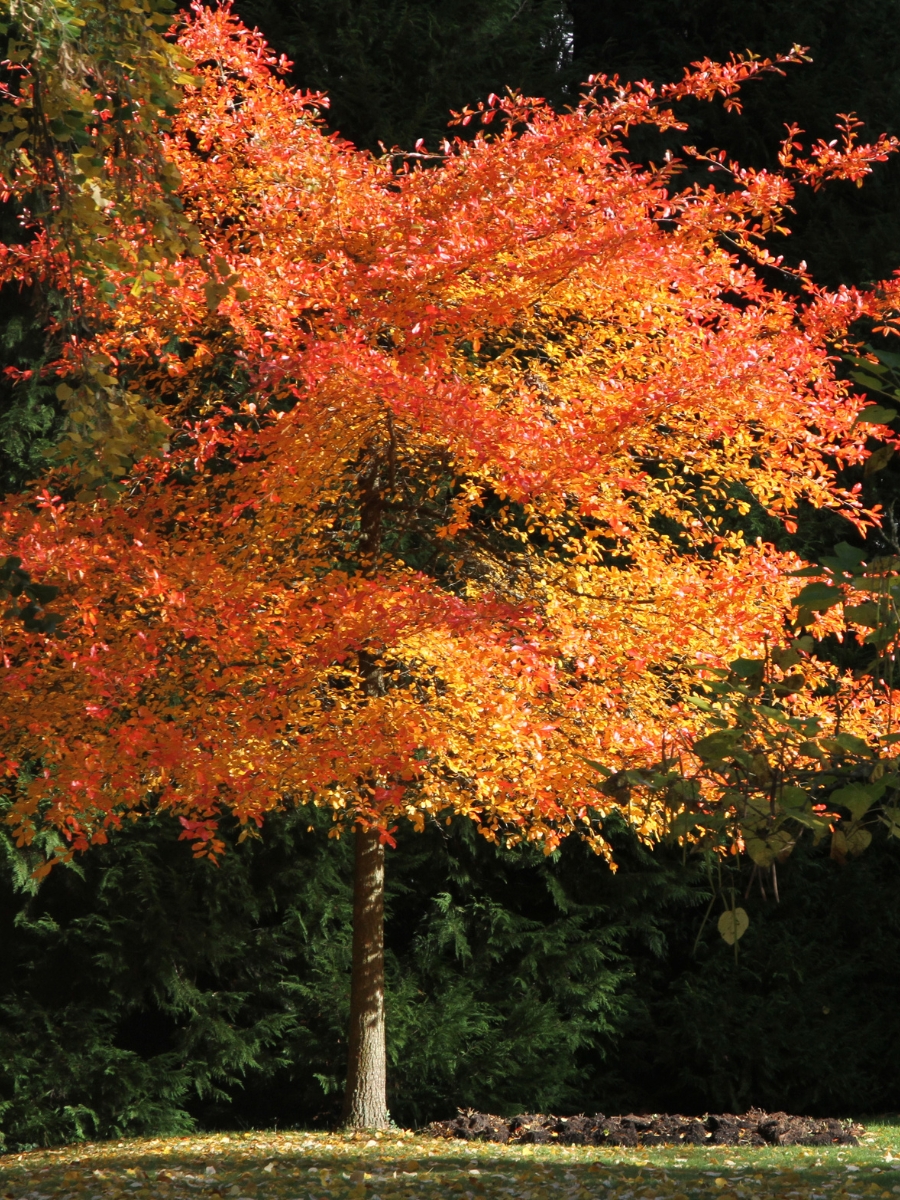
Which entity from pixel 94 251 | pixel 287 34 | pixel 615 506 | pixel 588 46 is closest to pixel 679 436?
pixel 615 506

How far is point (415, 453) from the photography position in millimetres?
6781

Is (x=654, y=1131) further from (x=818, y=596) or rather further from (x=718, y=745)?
(x=818, y=596)

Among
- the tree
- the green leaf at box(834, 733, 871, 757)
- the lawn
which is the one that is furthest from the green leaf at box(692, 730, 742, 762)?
the lawn

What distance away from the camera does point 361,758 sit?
5.60 metres

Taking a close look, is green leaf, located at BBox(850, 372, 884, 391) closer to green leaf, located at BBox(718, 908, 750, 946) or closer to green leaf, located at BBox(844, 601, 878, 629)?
green leaf, located at BBox(844, 601, 878, 629)

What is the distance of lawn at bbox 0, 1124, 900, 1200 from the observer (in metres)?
5.26

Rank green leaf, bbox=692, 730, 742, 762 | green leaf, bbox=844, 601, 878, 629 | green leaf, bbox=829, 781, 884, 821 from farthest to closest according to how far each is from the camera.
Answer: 1. green leaf, bbox=692, 730, 742, 762
2. green leaf, bbox=844, 601, 878, 629
3. green leaf, bbox=829, 781, 884, 821

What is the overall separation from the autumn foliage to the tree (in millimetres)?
19

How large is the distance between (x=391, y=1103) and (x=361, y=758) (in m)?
4.70

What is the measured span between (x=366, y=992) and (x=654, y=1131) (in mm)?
1925

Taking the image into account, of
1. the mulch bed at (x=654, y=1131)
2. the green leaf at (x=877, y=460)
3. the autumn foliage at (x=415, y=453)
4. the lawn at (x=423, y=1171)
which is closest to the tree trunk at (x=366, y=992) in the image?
the lawn at (x=423, y=1171)

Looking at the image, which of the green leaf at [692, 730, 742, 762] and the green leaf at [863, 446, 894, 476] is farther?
the green leaf at [863, 446, 894, 476]

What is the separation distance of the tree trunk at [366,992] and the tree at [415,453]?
1093 millimetres

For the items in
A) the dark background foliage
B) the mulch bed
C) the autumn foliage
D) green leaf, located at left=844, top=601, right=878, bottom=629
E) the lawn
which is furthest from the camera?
the dark background foliage
